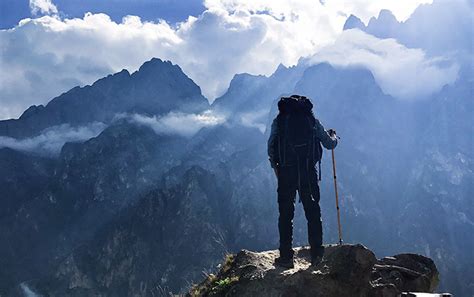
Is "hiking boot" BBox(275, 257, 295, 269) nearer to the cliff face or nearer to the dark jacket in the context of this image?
the cliff face

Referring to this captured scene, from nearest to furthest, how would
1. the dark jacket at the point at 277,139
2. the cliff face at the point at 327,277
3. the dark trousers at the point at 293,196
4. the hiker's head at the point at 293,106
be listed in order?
the cliff face at the point at 327,277 < the dark trousers at the point at 293,196 < the hiker's head at the point at 293,106 < the dark jacket at the point at 277,139

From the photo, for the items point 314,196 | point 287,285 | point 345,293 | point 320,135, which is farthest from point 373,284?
point 320,135

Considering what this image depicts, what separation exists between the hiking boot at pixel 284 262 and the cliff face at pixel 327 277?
0.12 meters

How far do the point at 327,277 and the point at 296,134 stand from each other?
323cm

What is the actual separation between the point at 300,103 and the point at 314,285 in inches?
157

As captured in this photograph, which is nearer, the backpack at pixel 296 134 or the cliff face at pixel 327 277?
the cliff face at pixel 327 277

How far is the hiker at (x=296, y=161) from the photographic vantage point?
1155 cm

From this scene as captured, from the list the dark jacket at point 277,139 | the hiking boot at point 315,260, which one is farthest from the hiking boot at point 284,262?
the dark jacket at point 277,139

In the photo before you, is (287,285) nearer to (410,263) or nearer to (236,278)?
(236,278)

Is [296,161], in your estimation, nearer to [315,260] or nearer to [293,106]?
[293,106]

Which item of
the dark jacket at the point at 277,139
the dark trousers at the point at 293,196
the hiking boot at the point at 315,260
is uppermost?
the dark jacket at the point at 277,139

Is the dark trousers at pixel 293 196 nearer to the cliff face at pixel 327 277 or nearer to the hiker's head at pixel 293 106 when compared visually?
the cliff face at pixel 327 277

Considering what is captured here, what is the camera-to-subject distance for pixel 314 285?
31.8ft

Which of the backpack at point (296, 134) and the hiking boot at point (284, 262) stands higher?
the backpack at point (296, 134)
